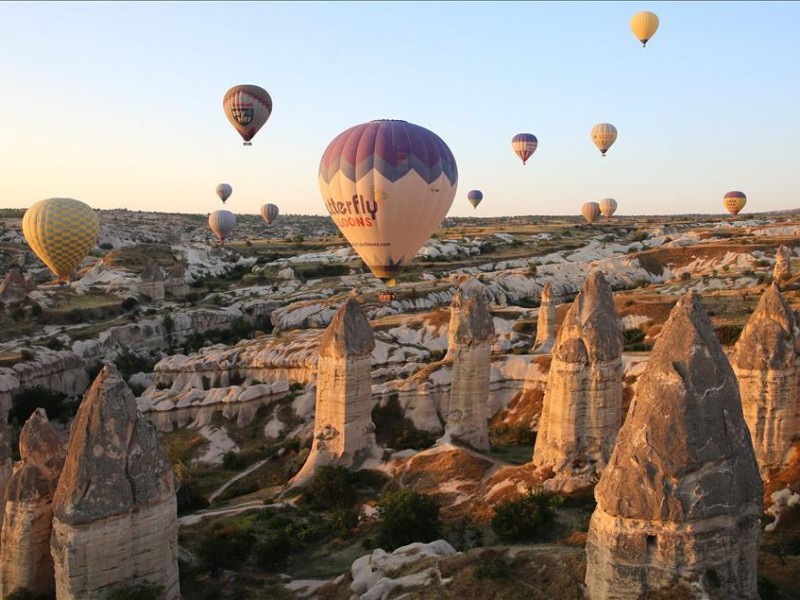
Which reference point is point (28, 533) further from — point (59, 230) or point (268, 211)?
point (268, 211)

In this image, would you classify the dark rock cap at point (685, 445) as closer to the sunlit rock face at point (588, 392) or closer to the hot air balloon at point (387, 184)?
the sunlit rock face at point (588, 392)

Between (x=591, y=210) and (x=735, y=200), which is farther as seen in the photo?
(x=591, y=210)

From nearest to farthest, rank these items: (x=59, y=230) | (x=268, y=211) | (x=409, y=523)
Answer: (x=409, y=523), (x=59, y=230), (x=268, y=211)

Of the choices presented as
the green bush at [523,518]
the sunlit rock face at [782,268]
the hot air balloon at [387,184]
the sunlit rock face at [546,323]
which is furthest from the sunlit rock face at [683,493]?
the sunlit rock face at [782,268]

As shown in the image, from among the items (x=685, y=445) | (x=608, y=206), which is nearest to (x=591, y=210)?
(x=608, y=206)

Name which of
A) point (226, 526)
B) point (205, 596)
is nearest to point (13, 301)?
point (226, 526)

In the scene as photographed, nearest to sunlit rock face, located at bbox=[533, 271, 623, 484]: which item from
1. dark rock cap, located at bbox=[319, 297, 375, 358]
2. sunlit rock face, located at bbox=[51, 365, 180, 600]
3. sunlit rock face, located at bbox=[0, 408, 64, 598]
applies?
dark rock cap, located at bbox=[319, 297, 375, 358]

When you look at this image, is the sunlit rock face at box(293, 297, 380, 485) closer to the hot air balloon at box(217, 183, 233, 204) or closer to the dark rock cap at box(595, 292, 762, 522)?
the dark rock cap at box(595, 292, 762, 522)
